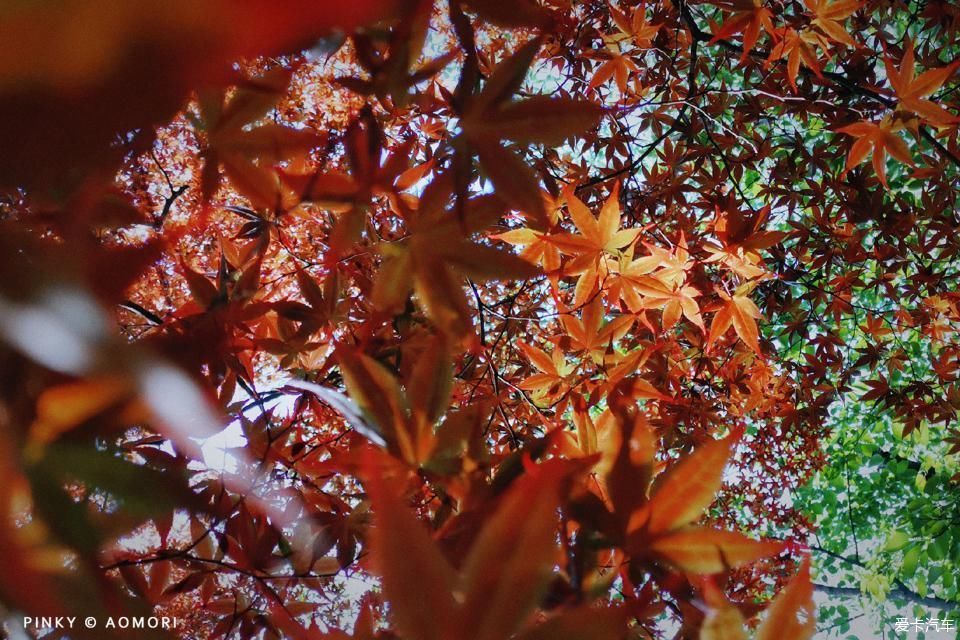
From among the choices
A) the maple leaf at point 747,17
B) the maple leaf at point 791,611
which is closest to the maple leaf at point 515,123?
the maple leaf at point 791,611

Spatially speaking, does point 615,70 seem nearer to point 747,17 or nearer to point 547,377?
point 747,17

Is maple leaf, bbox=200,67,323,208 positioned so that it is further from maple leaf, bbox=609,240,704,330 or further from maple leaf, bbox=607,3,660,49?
maple leaf, bbox=607,3,660,49

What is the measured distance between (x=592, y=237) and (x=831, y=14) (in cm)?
55

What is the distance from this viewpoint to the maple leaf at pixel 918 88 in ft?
2.54

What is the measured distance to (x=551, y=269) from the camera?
0.81 metres

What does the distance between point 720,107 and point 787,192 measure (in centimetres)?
27

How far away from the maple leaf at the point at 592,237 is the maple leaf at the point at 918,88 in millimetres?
442

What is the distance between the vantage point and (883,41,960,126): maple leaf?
0.77 metres

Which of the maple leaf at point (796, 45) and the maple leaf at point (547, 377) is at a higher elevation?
the maple leaf at point (796, 45)

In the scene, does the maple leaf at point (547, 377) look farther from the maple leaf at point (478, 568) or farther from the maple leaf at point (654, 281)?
the maple leaf at point (478, 568)

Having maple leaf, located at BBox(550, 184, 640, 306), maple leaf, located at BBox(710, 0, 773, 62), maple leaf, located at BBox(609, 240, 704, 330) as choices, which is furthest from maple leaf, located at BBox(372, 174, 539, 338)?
maple leaf, located at BBox(710, 0, 773, 62)

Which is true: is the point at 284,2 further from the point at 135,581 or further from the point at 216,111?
the point at 135,581

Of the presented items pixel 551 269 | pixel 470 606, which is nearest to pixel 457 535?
pixel 470 606

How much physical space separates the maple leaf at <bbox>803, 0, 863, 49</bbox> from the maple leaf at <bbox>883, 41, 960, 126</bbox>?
0.29 ft
